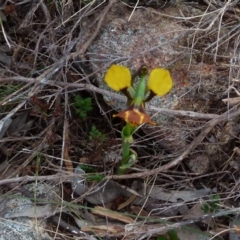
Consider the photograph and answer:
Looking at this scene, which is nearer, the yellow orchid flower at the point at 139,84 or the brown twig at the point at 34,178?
the yellow orchid flower at the point at 139,84

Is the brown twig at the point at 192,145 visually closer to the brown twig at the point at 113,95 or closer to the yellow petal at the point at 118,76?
the brown twig at the point at 113,95

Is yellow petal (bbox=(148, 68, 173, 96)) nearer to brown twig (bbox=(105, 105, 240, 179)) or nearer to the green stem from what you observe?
the green stem

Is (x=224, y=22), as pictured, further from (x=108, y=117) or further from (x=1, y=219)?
(x=1, y=219)

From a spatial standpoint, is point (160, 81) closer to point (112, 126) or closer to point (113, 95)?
point (113, 95)

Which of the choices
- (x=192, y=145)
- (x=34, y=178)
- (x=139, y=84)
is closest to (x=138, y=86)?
(x=139, y=84)


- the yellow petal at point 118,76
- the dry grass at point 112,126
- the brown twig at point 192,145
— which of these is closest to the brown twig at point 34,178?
the dry grass at point 112,126

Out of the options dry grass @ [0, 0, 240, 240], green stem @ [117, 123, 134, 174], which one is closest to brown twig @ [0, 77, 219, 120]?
dry grass @ [0, 0, 240, 240]
